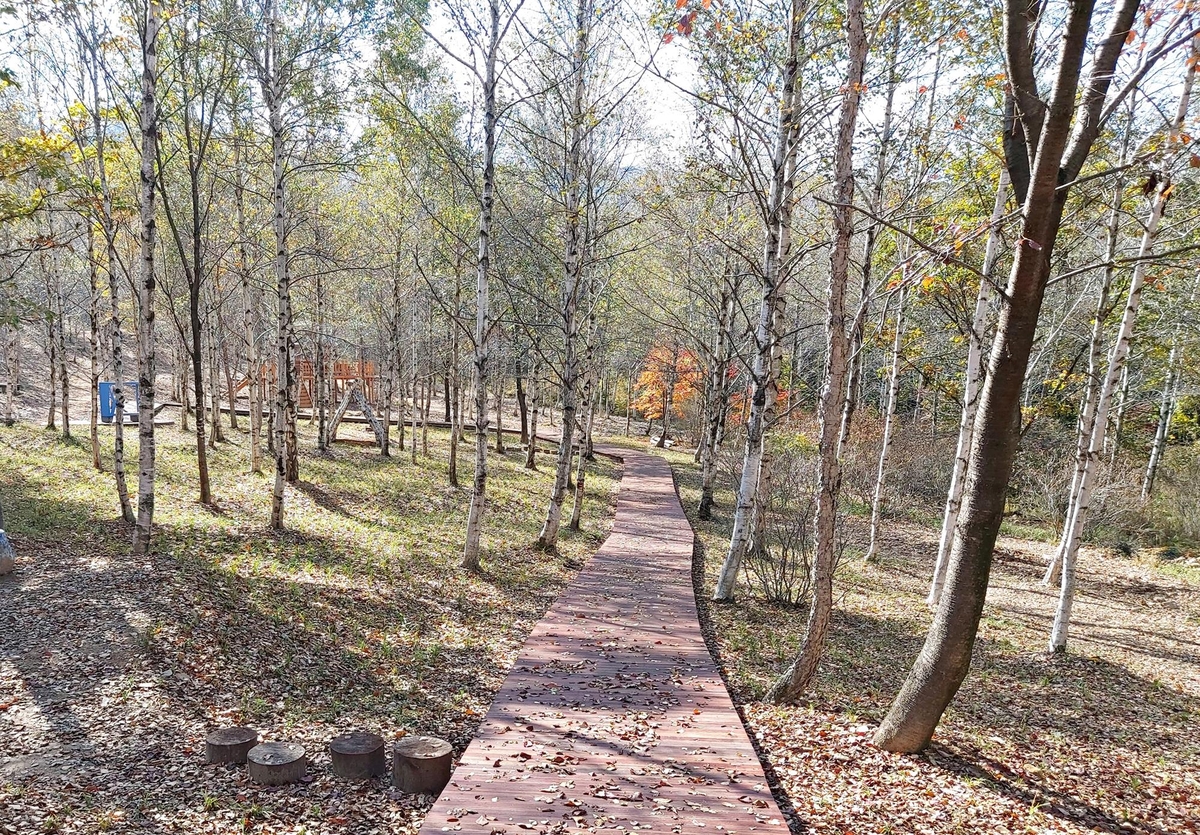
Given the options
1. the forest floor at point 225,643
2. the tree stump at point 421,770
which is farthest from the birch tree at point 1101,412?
the tree stump at point 421,770

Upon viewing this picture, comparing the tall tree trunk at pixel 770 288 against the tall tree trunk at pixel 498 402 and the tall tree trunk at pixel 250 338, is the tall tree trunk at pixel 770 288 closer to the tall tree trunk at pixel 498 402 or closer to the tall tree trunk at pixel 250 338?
the tall tree trunk at pixel 250 338

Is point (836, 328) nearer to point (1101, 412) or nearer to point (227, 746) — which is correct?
point (227, 746)

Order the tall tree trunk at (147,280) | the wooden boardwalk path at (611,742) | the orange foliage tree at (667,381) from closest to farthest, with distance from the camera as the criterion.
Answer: the wooden boardwalk path at (611,742) → the tall tree trunk at (147,280) → the orange foliage tree at (667,381)

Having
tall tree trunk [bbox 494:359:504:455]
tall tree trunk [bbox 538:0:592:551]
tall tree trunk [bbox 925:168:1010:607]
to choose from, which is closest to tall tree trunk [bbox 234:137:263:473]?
tall tree trunk [bbox 538:0:592:551]

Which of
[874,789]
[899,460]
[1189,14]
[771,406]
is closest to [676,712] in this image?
[874,789]

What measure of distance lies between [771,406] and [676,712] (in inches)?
188

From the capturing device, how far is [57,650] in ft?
16.8

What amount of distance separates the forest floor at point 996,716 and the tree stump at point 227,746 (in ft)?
12.0

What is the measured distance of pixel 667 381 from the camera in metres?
28.6

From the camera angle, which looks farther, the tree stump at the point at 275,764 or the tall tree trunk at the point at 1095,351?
the tall tree trunk at the point at 1095,351

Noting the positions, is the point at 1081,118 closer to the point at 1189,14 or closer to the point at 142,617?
the point at 1189,14

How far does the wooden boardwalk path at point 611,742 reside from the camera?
12.4 feet

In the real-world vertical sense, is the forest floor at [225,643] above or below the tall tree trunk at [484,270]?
below

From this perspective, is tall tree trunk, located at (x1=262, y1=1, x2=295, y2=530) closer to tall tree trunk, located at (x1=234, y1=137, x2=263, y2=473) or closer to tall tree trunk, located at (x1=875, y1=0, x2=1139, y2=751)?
tall tree trunk, located at (x1=234, y1=137, x2=263, y2=473)
